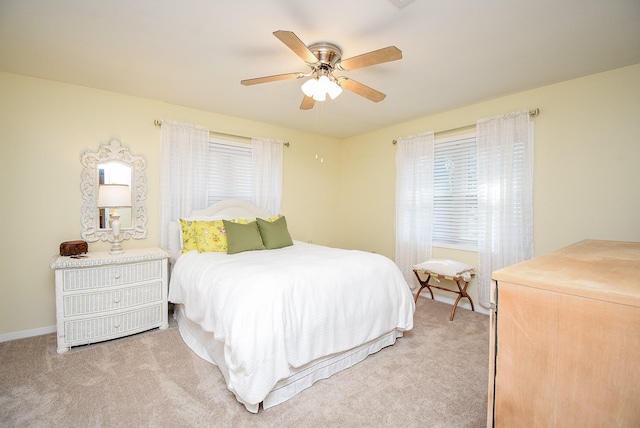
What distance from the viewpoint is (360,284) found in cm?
223

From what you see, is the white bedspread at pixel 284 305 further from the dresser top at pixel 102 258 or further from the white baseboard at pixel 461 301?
the white baseboard at pixel 461 301

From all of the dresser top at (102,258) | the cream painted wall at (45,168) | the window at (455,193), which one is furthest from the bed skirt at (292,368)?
the window at (455,193)

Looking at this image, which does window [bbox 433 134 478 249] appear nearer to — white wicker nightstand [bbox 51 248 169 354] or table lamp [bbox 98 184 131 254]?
white wicker nightstand [bbox 51 248 169 354]

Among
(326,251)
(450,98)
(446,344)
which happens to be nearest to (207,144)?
(326,251)

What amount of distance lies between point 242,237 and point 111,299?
1.28 meters

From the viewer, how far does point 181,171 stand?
3.43 meters

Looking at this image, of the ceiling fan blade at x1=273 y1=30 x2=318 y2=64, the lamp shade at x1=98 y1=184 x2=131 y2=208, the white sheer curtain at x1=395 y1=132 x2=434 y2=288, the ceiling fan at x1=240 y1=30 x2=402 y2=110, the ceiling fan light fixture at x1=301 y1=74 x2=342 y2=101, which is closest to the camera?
the ceiling fan blade at x1=273 y1=30 x2=318 y2=64

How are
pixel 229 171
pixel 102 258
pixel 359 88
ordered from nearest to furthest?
pixel 359 88, pixel 102 258, pixel 229 171

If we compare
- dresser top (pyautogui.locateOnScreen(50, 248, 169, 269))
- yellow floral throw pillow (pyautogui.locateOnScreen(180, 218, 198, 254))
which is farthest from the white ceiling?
dresser top (pyautogui.locateOnScreen(50, 248, 169, 269))

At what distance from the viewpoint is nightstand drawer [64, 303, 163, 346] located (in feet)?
7.99

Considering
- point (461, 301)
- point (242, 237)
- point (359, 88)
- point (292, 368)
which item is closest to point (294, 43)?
point (359, 88)

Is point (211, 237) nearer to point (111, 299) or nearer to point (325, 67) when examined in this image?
point (111, 299)

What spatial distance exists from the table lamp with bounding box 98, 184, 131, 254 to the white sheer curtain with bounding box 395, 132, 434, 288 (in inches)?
132

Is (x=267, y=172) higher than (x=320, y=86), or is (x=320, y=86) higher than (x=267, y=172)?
(x=320, y=86)
